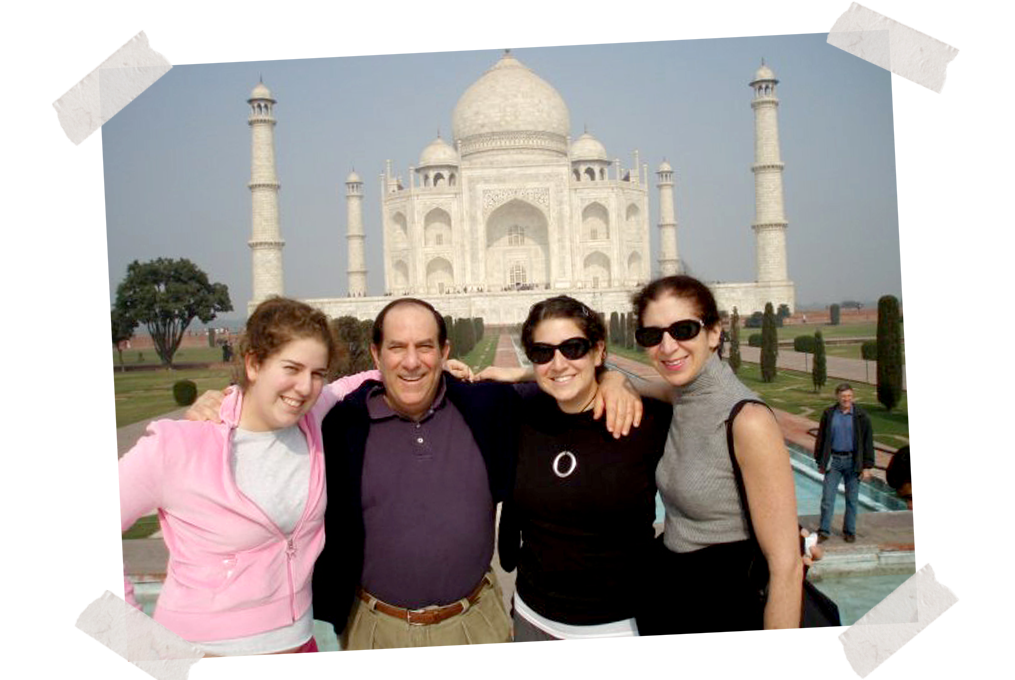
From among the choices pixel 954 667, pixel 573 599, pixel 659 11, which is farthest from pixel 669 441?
pixel 659 11

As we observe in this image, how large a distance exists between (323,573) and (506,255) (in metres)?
24.2

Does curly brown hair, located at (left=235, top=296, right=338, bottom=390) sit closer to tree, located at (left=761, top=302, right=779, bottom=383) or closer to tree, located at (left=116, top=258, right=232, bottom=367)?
tree, located at (left=761, top=302, right=779, bottom=383)

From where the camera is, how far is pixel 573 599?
5.83 ft

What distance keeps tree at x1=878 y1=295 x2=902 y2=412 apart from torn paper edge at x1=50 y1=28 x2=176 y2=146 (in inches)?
257

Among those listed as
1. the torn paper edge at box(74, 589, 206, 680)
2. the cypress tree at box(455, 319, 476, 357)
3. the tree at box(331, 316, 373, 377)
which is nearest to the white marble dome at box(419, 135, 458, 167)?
the cypress tree at box(455, 319, 476, 357)

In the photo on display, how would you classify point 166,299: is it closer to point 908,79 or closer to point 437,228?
point 437,228

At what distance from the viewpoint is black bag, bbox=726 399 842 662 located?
160cm

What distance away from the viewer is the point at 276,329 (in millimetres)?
1680

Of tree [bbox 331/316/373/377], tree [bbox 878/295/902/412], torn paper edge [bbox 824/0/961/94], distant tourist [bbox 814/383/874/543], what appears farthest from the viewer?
tree [bbox 878/295/902/412]

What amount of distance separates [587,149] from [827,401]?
19.7 meters

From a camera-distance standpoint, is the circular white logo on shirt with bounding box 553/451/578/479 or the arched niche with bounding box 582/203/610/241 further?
the arched niche with bounding box 582/203/610/241

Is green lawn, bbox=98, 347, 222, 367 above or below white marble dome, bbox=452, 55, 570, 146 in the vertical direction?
below

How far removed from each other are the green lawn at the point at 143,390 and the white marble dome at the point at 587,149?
1687 cm

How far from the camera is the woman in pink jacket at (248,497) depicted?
1600mm
